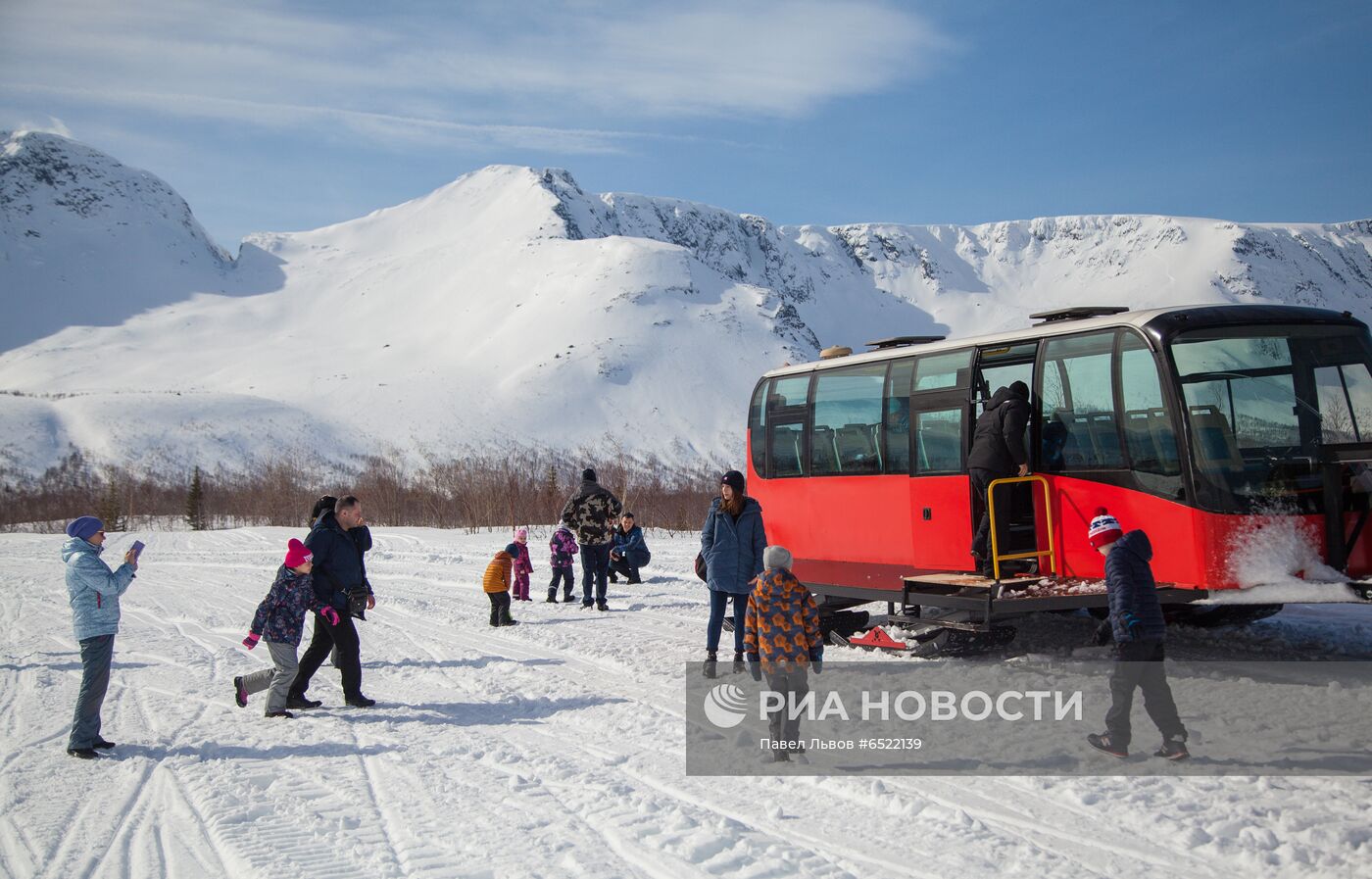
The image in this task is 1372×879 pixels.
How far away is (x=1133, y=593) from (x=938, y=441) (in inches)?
158

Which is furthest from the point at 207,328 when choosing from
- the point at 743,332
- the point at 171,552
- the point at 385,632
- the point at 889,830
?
the point at 889,830

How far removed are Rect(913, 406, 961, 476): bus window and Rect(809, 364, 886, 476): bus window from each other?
2.13ft

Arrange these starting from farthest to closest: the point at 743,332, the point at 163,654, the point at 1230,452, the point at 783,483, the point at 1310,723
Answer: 1. the point at 743,332
2. the point at 783,483
3. the point at 163,654
4. the point at 1230,452
5. the point at 1310,723

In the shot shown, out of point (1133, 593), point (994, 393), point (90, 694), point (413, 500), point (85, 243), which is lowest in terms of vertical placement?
point (90, 694)

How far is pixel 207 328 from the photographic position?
140125mm

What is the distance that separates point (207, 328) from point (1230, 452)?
502 feet

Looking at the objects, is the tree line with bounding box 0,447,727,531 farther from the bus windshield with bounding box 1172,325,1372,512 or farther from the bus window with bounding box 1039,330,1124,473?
the bus windshield with bounding box 1172,325,1372,512

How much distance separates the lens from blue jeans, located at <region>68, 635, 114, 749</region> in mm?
7059

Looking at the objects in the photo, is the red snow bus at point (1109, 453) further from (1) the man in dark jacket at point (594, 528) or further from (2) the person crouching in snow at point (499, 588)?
(2) the person crouching in snow at point (499, 588)

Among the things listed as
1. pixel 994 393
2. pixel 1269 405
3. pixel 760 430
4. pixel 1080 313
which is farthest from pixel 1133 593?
pixel 760 430

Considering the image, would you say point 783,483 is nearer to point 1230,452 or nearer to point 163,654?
point 1230,452

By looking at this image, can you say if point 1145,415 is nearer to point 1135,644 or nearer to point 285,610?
point 1135,644

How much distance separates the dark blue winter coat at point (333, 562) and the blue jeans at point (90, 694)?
5.41 feet

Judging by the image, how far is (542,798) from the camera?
577cm
